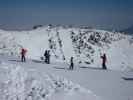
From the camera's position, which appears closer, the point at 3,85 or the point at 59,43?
the point at 3,85

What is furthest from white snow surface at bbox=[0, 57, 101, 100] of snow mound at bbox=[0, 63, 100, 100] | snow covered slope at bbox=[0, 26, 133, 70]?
snow covered slope at bbox=[0, 26, 133, 70]

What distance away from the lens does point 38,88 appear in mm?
15500

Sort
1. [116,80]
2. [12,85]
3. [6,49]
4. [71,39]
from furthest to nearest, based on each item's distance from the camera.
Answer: [71,39] < [6,49] < [116,80] < [12,85]

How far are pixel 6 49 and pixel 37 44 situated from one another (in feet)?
34.9

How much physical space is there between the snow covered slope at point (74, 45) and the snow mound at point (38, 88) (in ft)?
108

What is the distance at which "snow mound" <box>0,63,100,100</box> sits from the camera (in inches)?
584

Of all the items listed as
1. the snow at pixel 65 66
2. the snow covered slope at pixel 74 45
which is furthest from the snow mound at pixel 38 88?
the snow covered slope at pixel 74 45

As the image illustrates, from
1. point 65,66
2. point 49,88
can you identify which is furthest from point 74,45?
point 49,88

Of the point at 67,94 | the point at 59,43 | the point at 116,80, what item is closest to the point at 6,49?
the point at 59,43

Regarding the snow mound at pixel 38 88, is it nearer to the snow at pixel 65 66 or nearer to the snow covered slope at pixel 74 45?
the snow at pixel 65 66

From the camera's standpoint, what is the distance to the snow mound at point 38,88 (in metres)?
14.8

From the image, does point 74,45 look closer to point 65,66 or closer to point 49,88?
point 65,66

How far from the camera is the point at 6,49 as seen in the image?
5034 centimetres

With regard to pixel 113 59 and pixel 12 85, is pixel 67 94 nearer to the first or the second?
pixel 12 85
